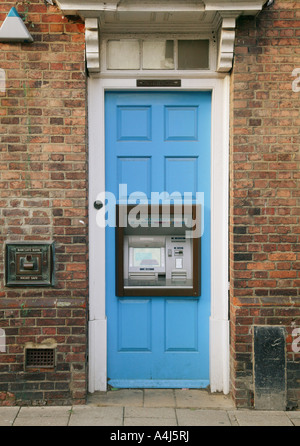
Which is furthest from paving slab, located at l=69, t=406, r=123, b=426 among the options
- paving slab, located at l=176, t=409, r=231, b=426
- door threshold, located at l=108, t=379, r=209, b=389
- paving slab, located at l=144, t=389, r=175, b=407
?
paving slab, located at l=176, t=409, r=231, b=426

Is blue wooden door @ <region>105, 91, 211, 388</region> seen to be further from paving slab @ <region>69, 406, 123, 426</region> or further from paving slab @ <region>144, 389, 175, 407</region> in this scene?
paving slab @ <region>69, 406, 123, 426</region>

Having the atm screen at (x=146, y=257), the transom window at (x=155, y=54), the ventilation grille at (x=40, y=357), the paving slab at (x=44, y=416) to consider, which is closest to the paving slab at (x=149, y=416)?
the paving slab at (x=44, y=416)

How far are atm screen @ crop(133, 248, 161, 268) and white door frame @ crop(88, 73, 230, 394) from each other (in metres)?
0.32

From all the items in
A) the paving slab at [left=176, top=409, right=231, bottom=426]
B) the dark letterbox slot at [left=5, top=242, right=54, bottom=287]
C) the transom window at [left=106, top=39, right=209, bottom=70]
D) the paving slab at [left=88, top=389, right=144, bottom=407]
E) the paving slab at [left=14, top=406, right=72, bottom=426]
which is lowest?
the paving slab at [left=176, top=409, right=231, bottom=426]

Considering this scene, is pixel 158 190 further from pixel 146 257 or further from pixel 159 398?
pixel 159 398

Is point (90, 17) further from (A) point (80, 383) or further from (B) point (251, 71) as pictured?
(A) point (80, 383)

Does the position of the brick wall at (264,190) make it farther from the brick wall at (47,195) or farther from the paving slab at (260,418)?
the brick wall at (47,195)

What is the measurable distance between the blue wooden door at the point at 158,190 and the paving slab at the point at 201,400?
3.9 inches

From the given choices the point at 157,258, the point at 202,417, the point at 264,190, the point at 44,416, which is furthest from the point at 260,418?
the point at 264,190

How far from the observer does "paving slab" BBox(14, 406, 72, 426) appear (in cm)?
383

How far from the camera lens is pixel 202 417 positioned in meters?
3.94

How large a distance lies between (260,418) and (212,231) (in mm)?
1703

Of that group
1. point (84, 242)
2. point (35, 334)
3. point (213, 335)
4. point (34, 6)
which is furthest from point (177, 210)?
point (34, 6)

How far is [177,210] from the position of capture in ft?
14.5
